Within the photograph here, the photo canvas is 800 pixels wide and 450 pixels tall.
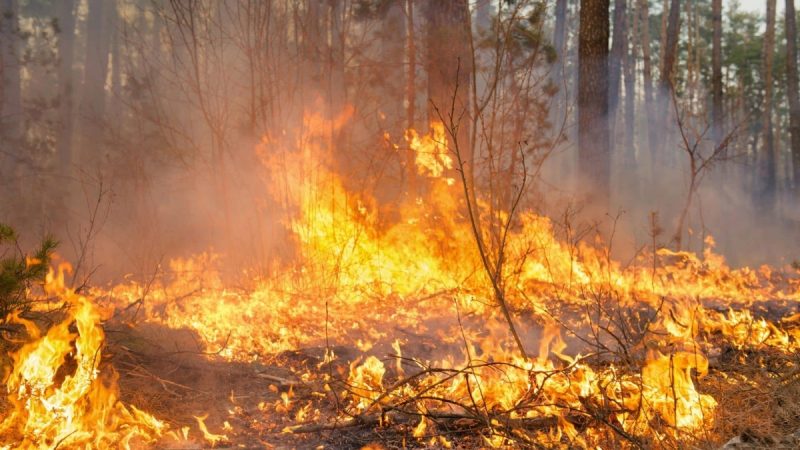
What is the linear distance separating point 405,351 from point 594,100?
549cm

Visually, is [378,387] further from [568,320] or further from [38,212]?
[38,212]

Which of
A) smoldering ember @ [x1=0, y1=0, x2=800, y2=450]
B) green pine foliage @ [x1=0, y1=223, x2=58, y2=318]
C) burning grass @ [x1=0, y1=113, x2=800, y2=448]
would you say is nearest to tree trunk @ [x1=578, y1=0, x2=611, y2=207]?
smoldering ember @ [x1=0, y1=0, x2=800, y2=450]

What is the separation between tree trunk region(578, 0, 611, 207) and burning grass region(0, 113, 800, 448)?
177 centimetres

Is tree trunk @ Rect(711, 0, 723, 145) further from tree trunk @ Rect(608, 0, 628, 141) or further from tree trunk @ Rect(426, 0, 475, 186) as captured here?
tree trunk @ Rect(426, 0, 475, 186)

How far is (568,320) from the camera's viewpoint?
5.92m

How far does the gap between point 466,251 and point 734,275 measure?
3617mm

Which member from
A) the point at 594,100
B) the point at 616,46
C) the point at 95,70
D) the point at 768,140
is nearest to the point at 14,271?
the point at 594,100

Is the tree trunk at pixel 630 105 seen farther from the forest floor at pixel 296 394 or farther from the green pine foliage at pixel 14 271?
the green pine foliage at pixel 14 271

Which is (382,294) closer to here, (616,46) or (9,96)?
(9,96)

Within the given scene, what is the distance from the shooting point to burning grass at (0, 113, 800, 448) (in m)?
3.13

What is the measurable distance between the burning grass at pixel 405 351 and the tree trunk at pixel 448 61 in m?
0.82

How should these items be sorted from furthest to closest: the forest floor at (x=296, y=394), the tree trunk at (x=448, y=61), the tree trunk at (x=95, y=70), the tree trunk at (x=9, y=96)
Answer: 1. the tree trunk at (x=95, y=70)
2. the tree trunk at (x=9, y=96)
3. the tree trunk at (x=448, y=61)
4. the forest floor at (x=296, y=394)

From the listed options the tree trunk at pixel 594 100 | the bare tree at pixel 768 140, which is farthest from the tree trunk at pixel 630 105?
the tree trunk at pixel 594 100

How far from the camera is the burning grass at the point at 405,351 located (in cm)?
313
